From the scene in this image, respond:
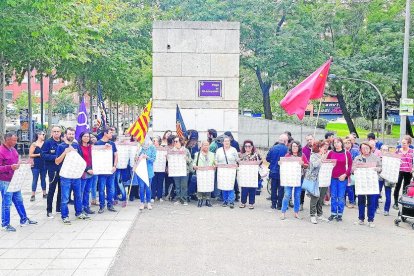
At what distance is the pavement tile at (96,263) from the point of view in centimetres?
781

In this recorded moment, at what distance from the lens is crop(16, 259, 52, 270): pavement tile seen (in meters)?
7.79

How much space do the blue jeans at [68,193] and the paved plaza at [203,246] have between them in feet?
0.92

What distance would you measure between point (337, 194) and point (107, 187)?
511cm

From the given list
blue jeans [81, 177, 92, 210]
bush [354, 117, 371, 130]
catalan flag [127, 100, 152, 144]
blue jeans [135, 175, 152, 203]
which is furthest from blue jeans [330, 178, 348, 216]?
bush [354, 117, 371, 130]

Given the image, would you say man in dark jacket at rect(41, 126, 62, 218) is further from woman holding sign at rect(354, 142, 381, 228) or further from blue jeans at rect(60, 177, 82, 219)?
woman holding sign at rect(354, 142, 381, 228)

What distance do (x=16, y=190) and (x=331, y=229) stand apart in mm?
6157

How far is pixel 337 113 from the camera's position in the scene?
89688 millimetres

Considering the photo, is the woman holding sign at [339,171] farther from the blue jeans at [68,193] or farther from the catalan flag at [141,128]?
the blue jeans at [68,193]

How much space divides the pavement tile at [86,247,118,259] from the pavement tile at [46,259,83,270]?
0.29 m

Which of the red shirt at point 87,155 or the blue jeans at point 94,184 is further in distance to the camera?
the blue jeans at point 94,184

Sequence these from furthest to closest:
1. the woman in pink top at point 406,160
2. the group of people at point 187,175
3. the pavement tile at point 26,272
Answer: the woman in pink top at point 406,160, the group of people at point 187,175, the pavement tile at point 26,272

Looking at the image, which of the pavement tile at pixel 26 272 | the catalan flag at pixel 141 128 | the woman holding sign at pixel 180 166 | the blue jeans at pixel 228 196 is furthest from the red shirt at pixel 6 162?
the blue jeans at pixel 228 196

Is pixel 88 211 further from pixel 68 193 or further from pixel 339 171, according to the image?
pixel 339 171

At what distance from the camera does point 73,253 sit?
28.0ft
